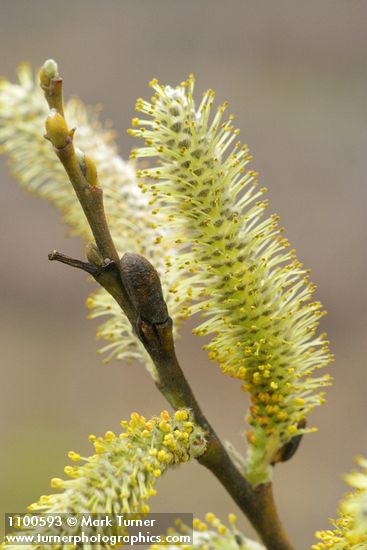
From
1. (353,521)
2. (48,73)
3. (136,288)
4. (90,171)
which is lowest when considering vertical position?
(353,521)

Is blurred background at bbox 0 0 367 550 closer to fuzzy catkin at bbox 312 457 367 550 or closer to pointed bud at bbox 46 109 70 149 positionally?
fuzzy catkin at bbox 312 457 367 550

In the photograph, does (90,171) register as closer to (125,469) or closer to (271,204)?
(125,469)

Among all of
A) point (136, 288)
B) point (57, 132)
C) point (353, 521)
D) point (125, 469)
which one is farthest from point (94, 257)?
point (353, 521)

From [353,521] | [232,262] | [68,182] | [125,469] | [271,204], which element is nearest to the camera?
[353,521]

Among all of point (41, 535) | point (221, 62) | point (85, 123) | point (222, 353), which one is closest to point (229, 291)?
point (222, 353)

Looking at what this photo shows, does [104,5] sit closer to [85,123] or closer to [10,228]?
[10,228]

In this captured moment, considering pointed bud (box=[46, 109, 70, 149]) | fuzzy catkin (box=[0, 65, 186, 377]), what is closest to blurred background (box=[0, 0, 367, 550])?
fuzzy catkin (box=[0, 65, 186, 377])
